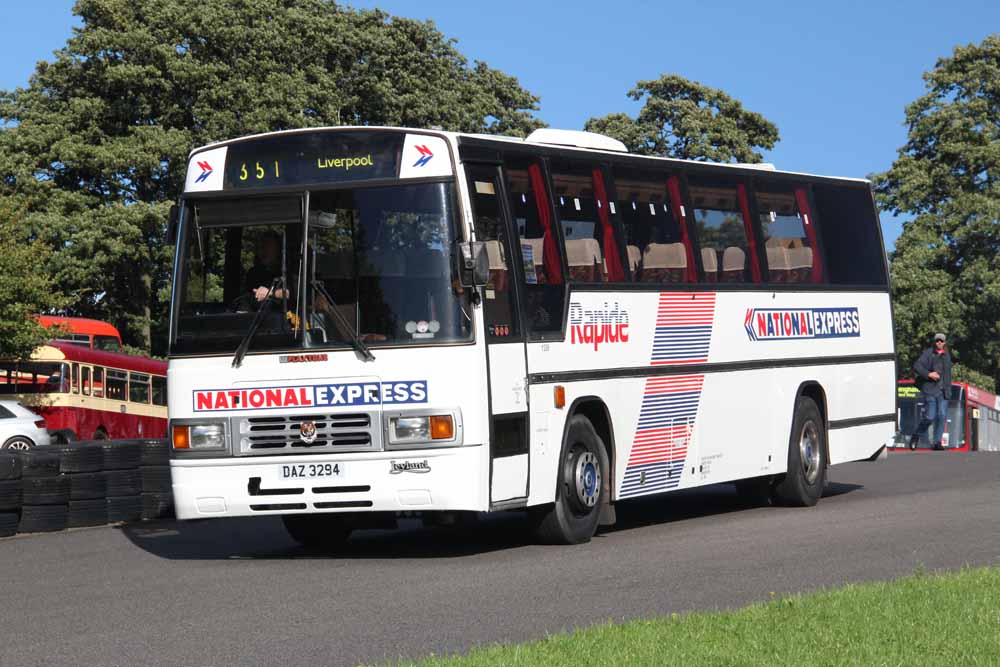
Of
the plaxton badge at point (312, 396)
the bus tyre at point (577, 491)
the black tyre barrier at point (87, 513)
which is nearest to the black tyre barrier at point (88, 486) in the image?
the black tyre barrier at point (87, 513)

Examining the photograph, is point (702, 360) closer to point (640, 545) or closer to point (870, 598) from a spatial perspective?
point (640, 545)

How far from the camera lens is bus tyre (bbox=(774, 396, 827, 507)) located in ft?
59.0

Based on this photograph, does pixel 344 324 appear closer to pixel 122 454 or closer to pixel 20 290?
pixel 122 454

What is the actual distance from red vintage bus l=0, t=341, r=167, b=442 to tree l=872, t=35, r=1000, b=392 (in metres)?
27.9

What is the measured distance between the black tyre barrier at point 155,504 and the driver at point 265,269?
5.70 m

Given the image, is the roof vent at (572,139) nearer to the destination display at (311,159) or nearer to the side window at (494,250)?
the side window at (494,250)

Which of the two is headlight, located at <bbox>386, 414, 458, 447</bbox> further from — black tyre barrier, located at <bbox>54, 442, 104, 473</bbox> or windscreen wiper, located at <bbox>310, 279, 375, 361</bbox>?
black tyre barrier, located at <bbox>54, 442, 104, 473</bbox>

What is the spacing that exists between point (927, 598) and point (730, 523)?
21.7 feet

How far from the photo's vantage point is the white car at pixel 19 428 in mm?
34000

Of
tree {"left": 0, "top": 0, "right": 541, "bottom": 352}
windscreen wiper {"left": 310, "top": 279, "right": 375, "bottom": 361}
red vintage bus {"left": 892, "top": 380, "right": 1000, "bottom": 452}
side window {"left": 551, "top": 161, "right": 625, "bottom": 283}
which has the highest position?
tree {"left": 0, "top": 0, "right": 541, "bottom": 352}

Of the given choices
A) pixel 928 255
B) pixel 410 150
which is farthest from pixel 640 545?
pixel 928 255

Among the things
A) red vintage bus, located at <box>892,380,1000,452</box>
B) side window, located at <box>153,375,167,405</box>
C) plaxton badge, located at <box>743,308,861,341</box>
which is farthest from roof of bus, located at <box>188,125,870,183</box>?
side window, located at <box>153,375,167,405</box>

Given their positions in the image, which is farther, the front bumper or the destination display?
the destination display

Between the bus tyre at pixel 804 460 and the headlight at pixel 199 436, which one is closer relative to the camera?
the headlight at pixel 199 436
